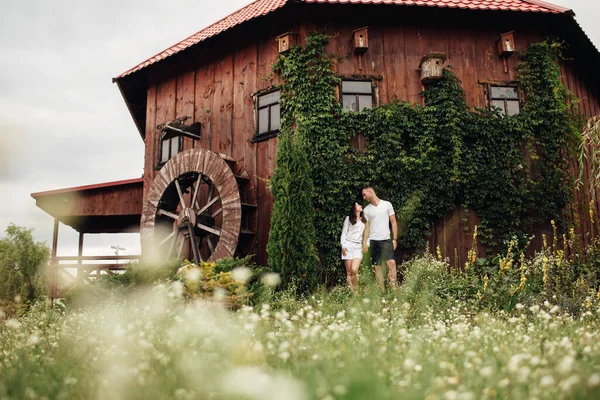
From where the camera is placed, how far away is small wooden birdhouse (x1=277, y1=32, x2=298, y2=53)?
1092 centimetres

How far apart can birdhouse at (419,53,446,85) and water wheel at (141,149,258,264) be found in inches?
168

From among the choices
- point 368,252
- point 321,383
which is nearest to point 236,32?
point 368,252

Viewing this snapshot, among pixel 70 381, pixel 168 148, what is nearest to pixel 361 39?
pixel 168 148

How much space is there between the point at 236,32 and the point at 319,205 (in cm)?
482

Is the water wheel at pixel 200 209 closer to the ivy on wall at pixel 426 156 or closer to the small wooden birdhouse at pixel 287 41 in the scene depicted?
the ivy on wall at pixel 426 156

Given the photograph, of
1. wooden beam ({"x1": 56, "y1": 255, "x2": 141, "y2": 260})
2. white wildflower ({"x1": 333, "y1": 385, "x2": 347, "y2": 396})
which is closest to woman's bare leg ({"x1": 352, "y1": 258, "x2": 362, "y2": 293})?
wooden beam ({"x1": 56, "y1": 255, "x2": 141, "y2": 260})

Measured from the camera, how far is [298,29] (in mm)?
11078

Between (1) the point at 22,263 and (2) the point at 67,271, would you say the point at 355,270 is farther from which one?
(1) the point at 22,263

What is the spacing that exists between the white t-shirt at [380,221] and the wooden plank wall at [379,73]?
204 centimetres

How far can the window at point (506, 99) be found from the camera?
11.1 metres

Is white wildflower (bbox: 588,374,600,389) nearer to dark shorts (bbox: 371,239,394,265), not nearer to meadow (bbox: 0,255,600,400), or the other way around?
meadow (bbox: 0,255,600,400)

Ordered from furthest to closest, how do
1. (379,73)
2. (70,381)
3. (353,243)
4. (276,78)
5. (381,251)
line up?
(276,78)
(379,73)
(353,243)
(381,251)
(70,381)

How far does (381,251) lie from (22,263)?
19.1m

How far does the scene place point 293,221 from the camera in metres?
8.99
